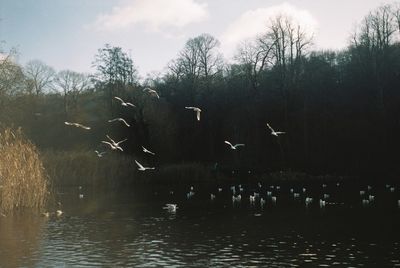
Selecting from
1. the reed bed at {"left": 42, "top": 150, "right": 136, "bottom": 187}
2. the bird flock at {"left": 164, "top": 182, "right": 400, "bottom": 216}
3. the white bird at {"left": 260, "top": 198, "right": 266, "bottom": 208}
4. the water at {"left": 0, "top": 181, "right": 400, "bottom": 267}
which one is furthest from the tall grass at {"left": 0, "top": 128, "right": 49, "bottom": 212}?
the white bird at {"left": 260, "top": 198, "right": 266, "bottom": 208}

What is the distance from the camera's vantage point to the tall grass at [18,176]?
70.4ft

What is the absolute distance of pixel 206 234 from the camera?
1850 cm

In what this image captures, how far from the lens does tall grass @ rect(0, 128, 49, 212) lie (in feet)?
70.4

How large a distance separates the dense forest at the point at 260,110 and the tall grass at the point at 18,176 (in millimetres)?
17054

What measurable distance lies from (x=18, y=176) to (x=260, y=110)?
2902 cm

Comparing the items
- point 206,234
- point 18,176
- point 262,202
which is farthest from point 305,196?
point 18,176

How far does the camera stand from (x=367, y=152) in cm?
4234

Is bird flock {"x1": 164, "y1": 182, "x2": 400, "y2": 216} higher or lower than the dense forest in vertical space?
lower

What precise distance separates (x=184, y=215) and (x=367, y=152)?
23.8 metres

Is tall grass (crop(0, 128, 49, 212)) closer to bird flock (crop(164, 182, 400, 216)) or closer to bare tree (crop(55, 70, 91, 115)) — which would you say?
bird flock (crop(164, 182, 400, 216))

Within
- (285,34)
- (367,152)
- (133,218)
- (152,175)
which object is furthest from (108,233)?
(285,34)

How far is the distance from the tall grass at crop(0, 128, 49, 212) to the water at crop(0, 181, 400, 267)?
69 centimetres

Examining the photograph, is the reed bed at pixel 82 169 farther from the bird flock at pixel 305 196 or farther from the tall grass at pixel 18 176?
the tall grass at pixel 18 176

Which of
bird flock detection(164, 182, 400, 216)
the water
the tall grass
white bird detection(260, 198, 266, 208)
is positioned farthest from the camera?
bird flock detection(164, 182, 400, 216)
